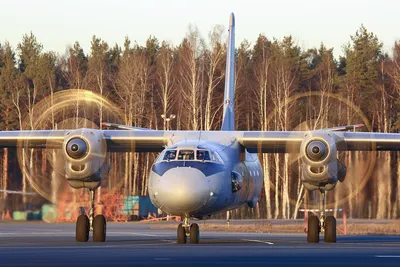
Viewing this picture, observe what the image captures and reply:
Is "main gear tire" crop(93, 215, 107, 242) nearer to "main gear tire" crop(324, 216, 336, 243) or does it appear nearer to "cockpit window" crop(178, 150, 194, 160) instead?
"cockpit window" crop(178, 150, 194, 160)

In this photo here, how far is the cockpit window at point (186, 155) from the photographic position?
1047 inches

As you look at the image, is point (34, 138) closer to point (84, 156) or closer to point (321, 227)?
point (84, 156)

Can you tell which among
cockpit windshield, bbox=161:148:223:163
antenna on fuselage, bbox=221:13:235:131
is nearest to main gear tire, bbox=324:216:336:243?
cockpit windshield, bbox=161:148:223:163

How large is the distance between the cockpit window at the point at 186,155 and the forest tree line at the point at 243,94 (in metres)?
39.5

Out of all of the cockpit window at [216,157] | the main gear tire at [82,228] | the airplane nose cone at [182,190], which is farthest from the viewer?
the main gear tire at [82,228]

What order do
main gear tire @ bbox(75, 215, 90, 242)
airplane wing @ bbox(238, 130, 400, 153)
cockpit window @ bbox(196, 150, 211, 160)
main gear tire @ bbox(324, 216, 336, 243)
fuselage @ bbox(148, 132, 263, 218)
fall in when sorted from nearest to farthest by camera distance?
fuselage @ bbox(148, 132, 263, 218)
cockpit window @ bbox(196, 150, 211, 160)
main gear tire @ bbox(75, 215, 90, 242)
main gear tire @ bbox(324, 216, 336, 243)
airplane wing @ bbox(238, 130, 400, 153)

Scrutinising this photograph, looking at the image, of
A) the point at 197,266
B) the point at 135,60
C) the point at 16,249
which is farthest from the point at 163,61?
the point at 197,266

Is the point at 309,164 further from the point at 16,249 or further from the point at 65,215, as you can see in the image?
the point at 65,215

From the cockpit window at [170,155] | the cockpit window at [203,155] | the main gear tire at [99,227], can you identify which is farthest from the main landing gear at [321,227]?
the main gear tire at [99,227]

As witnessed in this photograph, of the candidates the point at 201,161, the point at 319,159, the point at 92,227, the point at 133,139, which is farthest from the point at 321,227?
the point at 92,227

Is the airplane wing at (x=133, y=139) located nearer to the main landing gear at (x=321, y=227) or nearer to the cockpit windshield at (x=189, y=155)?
the cockpit windshield at (x=189, y=155)

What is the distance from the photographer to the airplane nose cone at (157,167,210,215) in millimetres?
25062

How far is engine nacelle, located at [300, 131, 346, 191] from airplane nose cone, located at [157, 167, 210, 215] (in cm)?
416

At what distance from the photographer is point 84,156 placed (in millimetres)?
29250
